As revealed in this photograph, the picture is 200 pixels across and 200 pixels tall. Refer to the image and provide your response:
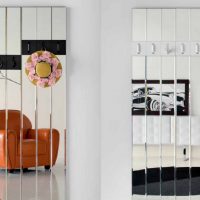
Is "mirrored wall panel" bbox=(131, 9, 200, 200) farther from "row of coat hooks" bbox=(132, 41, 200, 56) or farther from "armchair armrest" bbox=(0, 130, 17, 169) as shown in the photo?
"armchair armrest" bbox=(0, 130, 17, 169)

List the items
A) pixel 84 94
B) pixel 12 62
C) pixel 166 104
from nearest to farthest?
pixel 84 94, pixel 12 62, pixel 166 104

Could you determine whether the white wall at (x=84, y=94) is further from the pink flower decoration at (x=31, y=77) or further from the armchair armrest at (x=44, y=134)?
the pink flower decoration at (x=31, y=77)

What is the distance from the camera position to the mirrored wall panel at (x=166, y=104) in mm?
4613

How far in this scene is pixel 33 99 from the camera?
15.0 feet

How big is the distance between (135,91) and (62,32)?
0.85 meters

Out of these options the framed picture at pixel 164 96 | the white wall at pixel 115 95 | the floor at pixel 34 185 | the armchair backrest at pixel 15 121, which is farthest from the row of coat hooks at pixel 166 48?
the floor at pixel 34 185

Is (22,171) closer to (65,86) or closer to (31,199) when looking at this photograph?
(31,199)

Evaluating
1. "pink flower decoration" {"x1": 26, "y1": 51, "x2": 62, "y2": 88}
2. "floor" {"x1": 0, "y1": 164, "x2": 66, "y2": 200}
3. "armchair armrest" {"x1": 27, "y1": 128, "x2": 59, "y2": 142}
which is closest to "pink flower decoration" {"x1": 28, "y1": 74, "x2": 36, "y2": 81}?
"pink flower decoration" {"x1": 26, "y1": 51, "x2": 62, "y2": 88}

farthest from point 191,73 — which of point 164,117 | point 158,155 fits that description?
point 158,155

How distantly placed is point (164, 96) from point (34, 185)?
4.76 feet

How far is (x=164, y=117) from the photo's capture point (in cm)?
470

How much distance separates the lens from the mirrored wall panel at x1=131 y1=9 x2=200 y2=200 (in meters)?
4.61

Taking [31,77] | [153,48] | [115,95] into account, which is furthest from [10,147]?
[153,48]

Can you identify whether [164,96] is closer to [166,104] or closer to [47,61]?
[166,104]
